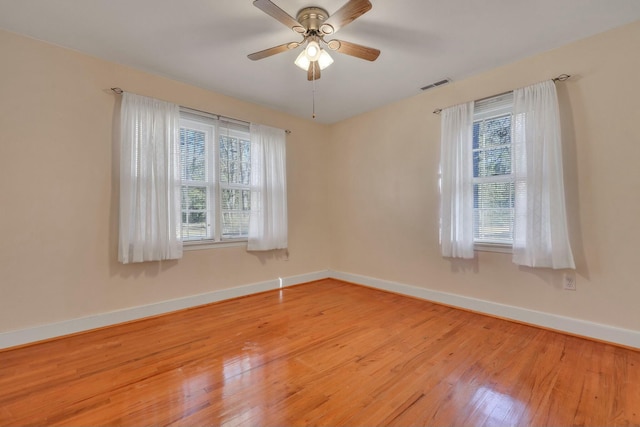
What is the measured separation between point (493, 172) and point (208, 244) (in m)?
3.39

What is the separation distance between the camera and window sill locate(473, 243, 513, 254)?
9.42 feet

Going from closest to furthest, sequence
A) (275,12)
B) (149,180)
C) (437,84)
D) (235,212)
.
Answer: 1. (275,12)
2. (149,180)
3. (437,84)
4. (235,212)

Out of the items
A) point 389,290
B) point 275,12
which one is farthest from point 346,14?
point 389,290

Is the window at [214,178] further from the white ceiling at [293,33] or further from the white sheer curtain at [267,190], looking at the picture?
the white ceiling at [293,33]

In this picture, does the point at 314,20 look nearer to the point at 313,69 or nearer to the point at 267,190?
the point at 313,69

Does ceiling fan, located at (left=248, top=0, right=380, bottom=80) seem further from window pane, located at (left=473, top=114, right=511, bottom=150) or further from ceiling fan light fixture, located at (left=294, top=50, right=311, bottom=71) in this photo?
window pane, located at (left=473, top=114, right=511, bottom=150)

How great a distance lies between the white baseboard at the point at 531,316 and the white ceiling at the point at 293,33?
8.26 ft

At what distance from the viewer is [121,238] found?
9.01 ft

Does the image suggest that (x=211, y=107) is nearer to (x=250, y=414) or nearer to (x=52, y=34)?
(x=52, y=34)

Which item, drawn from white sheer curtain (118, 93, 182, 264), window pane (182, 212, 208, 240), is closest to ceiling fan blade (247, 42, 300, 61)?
white sheer curtain (118, 93, 182, 264)

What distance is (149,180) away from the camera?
9.56ft

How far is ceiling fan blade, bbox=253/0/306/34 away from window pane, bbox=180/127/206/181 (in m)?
1.98

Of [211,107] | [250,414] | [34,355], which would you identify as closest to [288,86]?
[211,107]

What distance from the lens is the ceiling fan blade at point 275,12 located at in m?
1.70
